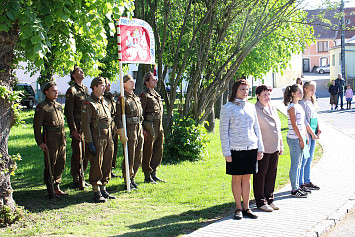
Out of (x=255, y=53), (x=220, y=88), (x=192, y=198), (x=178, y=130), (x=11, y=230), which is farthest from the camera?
(x=255, y=53)

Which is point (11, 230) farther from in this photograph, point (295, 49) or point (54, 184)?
point (295, 49)

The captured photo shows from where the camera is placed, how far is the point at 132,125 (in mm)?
9320

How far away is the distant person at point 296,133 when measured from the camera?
27.8 feet

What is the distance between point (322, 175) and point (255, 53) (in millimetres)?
9945

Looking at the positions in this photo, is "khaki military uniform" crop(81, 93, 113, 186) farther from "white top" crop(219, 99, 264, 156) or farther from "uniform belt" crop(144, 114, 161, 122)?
"white top" crop(219, 99, 264, 156)

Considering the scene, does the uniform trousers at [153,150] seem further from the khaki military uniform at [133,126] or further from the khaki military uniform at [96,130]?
the khaki military uniform at [96,130]

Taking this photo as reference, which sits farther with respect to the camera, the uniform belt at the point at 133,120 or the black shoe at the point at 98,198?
the uniform belt at the point at 133,120

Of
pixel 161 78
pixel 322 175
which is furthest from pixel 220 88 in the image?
pixel 322 175

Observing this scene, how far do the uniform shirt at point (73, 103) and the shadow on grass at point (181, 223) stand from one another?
3.14 m

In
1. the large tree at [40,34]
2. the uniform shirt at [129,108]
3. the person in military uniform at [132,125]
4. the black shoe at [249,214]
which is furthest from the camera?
the person in military uniform at [132,125]

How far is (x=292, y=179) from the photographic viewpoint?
8578 mm

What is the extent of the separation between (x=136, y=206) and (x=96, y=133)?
4.53 feet

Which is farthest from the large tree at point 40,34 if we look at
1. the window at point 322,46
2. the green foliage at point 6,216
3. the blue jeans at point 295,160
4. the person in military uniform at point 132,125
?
the window at point 322,46

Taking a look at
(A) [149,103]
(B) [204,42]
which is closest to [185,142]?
(B) [204,42]
